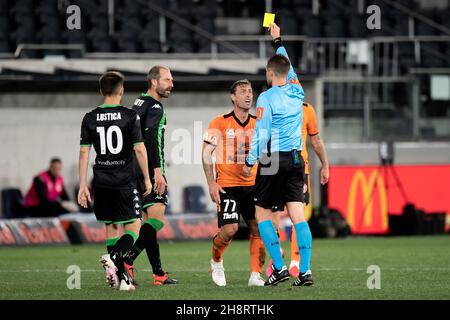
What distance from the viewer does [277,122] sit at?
1099cm

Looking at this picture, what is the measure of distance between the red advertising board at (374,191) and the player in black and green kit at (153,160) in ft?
34.0

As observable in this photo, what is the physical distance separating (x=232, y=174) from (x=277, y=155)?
964 millimetres

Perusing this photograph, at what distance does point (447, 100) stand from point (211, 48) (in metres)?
5.12

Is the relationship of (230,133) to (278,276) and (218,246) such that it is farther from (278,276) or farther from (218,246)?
(278,276)

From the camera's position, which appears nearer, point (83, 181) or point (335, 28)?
point (83, 181)

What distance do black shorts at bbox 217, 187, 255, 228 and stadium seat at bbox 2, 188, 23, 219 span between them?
1036cm

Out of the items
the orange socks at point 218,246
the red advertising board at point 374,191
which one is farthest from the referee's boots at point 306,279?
the red advertising board at point 374,191

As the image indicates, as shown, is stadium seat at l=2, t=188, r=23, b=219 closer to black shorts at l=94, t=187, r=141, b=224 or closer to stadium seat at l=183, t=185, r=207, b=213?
stadium seat at l=183, t=185, r=207, b=213

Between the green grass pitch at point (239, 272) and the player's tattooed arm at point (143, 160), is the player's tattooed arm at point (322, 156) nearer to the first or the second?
the green grass pitch at point (239, 272)

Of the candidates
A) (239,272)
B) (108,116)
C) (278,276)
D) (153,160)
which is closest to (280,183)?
(278,276)

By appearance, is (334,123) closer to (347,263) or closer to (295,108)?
(347,263)

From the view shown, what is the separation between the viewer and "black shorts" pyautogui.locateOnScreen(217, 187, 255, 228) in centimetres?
1163

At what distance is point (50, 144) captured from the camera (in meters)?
22.6
